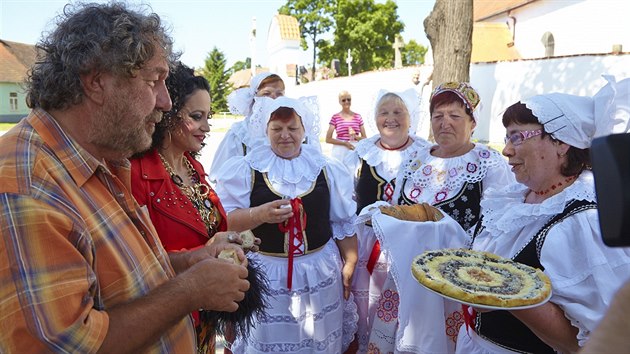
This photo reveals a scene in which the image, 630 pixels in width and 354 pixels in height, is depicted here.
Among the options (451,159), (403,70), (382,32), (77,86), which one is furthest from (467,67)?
(382,32)

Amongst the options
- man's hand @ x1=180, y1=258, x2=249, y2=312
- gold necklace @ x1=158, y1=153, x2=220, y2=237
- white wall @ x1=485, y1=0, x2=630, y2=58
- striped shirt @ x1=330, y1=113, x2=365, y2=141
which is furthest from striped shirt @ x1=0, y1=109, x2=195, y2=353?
white wall @ x1=485, y1=0, x2=630, y2=58

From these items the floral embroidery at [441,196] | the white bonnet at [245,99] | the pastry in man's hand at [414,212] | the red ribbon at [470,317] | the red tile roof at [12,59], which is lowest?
the red ribbon at [470,317]

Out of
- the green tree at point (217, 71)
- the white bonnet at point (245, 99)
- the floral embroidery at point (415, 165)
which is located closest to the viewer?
the floral embroidery at point (415, 165)

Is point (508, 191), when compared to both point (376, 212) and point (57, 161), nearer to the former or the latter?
point (376, 212)

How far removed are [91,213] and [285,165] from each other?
6.21 feet

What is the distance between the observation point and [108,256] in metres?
1.27

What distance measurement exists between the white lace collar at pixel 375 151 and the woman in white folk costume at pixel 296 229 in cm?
73

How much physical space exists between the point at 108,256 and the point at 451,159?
2.38 metres

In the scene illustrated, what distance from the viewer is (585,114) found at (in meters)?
1.97

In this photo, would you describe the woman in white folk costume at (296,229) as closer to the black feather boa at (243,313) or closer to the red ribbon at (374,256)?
the red ribbon at (374,256)

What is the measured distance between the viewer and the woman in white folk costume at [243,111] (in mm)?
4203

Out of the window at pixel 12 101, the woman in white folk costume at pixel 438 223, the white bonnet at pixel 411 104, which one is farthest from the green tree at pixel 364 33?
the woman in white folk costume at pixel 438 223

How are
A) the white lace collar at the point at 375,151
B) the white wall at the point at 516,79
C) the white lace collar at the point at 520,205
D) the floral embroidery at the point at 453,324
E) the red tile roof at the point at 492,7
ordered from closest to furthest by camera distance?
the white lace collar at the point at 520,205 < the floral embroidery at the point at 453,324 < the white lace collar at the point at 375,151 < the white wall at the point at 516,79 < the red tile roof at the point at 492,7

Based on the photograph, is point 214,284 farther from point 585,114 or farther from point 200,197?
point 585,114
